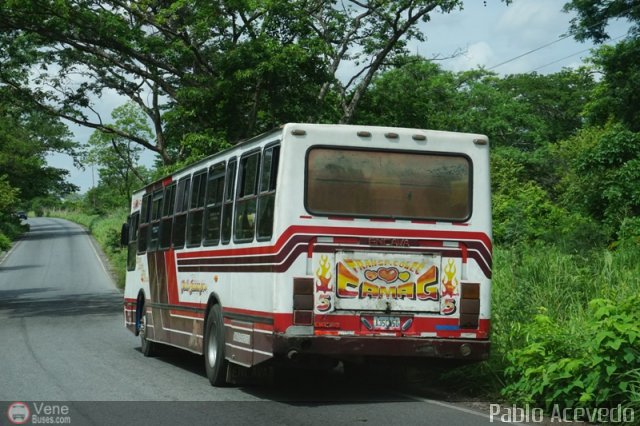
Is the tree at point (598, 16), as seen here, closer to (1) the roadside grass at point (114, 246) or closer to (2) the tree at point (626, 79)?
(2) the tree at point (626, 79)

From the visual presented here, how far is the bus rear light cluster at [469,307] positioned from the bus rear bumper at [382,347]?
20cm

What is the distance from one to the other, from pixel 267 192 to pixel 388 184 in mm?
1348

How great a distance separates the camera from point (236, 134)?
90.7 feet

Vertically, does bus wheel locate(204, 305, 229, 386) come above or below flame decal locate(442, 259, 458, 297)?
below

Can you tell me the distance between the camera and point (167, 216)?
1526 cm

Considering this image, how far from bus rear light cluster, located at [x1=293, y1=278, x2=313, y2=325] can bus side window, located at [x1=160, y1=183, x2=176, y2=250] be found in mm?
5324

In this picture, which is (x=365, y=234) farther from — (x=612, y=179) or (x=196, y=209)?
(x=612, y=179)

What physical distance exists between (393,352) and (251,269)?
1.92m

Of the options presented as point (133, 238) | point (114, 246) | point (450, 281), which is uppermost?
point (114, 246)

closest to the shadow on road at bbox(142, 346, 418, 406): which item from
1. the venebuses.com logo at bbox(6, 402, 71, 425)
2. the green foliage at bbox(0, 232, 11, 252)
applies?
the venebuses.com logo at bbox(6, 402, 71, 425)

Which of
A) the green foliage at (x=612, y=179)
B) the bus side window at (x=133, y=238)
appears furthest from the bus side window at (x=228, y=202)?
the green foliage at (x=612, y=179)

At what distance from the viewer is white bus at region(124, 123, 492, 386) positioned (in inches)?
396

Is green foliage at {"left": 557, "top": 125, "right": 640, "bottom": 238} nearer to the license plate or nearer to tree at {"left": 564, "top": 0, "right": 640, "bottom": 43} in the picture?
tree at {"left": 564, "top": 0, "right": 640, "bottom": 43}

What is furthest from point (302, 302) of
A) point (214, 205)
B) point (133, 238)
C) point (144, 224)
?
point (133, 238)
